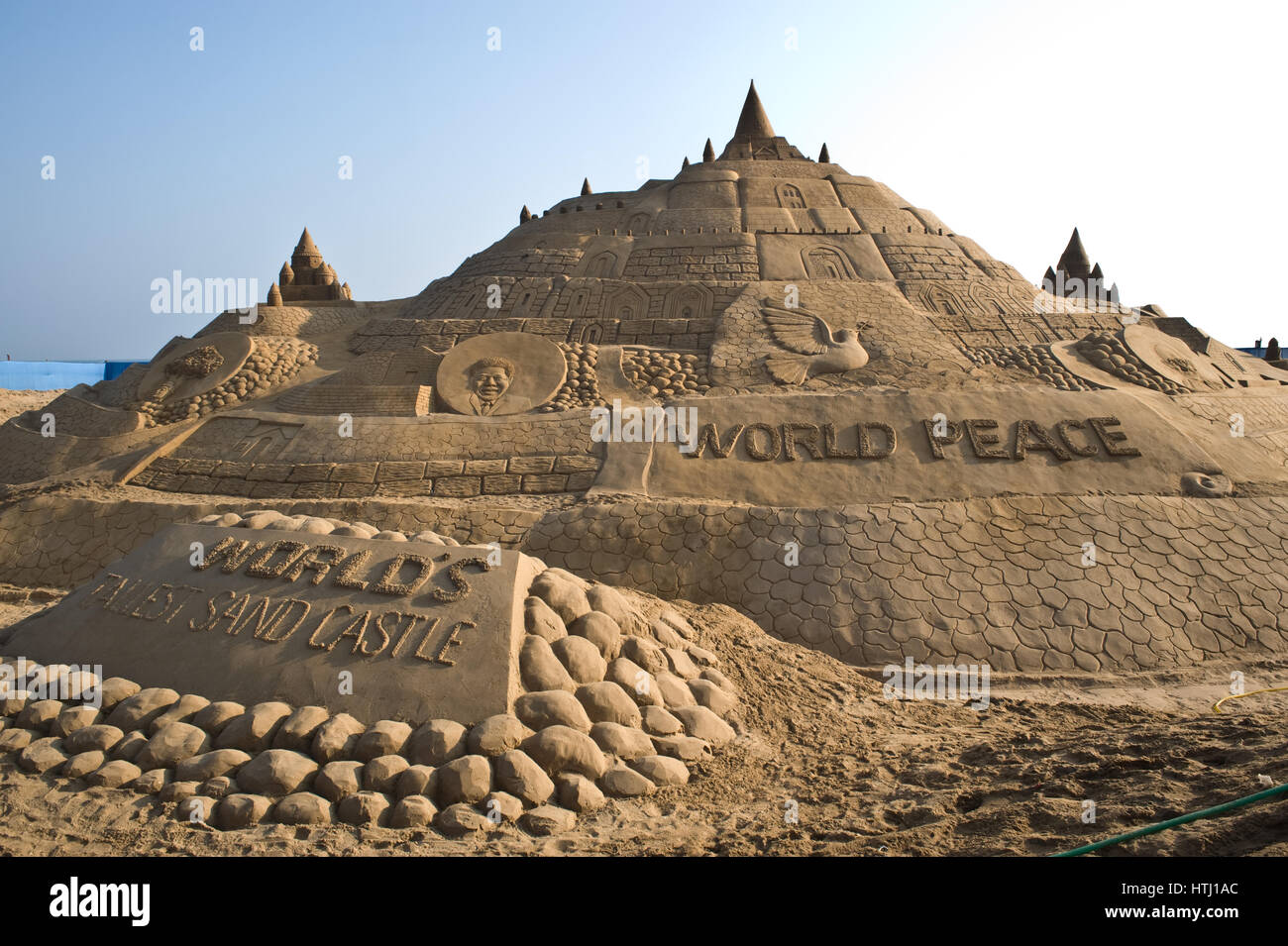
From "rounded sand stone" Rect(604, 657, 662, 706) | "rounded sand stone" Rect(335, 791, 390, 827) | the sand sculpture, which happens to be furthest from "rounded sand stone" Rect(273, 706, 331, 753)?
"rounded sand stone" Rect(604, 657, 662, 706)

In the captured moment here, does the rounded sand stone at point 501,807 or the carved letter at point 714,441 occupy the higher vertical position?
the carved letter at point 714,441

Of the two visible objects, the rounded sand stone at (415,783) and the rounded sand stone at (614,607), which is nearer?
the rounded sand stone at (415,783)

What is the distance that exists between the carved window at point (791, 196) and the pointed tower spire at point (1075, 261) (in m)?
8.36

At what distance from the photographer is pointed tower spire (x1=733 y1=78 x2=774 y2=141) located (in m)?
18.8

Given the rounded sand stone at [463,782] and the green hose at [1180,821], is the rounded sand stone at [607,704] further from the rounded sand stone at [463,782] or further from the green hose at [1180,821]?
the green hose at [1180,821]

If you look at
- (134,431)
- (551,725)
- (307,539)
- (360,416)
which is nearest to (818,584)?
(551,725)

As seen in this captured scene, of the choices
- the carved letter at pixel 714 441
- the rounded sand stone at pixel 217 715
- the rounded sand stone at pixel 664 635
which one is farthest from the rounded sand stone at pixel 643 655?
the carved letter at pixel 714 441

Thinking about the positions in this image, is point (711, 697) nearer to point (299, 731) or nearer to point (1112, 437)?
point (299, 731)

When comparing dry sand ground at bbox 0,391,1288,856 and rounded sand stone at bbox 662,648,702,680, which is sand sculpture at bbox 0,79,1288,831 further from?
dry sand ground at bbox 0,391,1288,856

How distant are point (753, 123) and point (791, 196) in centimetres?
403

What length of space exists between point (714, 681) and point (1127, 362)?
26.6 feet

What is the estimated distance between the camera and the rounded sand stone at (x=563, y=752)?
4.09 meters

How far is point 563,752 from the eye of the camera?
4.11 metres

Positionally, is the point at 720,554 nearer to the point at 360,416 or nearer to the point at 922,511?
the point at 922,511
